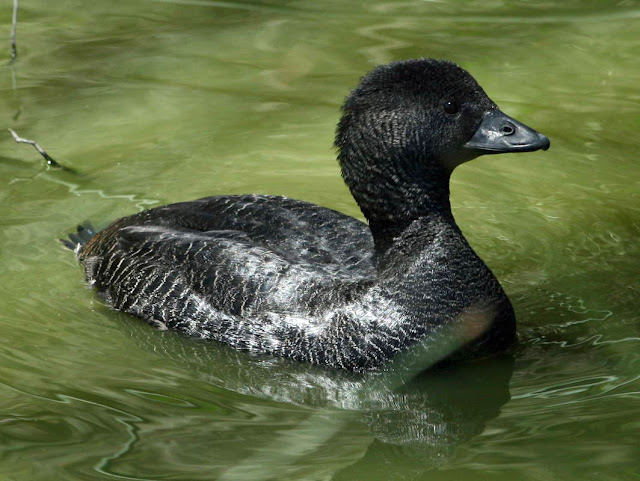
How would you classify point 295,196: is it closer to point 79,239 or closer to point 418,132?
point 79,239

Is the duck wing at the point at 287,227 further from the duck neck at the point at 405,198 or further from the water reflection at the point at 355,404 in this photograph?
the water reflection at the point at 355,404

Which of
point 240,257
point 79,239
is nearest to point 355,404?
point 240,257

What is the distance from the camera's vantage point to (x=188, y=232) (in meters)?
7.42

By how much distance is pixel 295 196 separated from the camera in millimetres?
9289

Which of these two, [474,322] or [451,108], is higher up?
[451,108]

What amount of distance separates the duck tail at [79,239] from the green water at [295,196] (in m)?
0.07

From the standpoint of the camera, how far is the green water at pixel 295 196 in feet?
18.3

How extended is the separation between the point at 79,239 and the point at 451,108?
3.20 meters

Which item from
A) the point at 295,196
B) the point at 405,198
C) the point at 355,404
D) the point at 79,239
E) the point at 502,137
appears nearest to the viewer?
the point at 355,404

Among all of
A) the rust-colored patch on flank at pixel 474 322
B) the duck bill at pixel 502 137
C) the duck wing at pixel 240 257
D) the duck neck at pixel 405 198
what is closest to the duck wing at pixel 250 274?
the duck wing at pixel 240 257

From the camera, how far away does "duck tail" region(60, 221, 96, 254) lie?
8.27m

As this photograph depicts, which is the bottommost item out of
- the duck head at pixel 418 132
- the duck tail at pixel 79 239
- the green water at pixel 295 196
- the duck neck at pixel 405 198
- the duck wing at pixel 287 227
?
the duck tail at pixel 79 239

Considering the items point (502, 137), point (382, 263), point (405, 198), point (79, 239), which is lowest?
point (79, 239)

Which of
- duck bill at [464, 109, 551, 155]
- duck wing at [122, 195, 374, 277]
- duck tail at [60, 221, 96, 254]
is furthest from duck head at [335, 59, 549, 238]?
duck tail at [60, 221, 96, 254]
